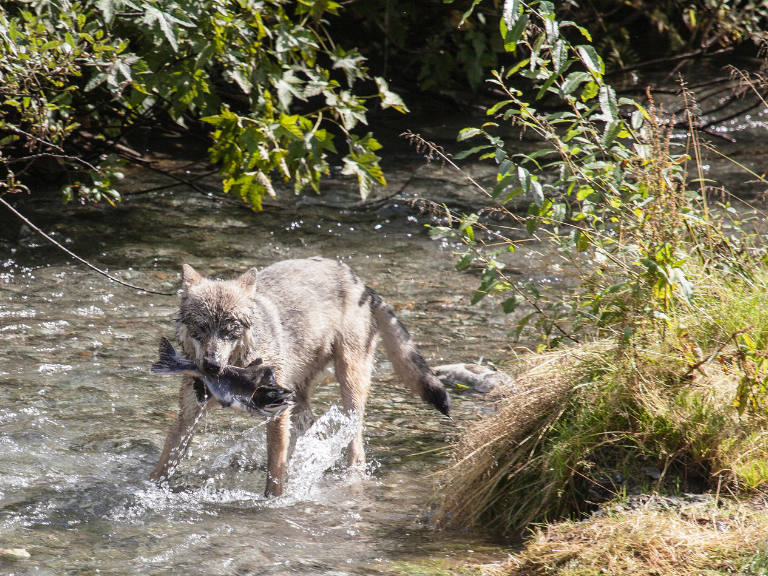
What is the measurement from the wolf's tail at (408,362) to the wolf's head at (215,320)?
45.1 inches

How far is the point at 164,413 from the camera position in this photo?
5305 mm

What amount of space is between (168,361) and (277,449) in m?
0.92

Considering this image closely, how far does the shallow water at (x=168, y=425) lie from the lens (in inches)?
144

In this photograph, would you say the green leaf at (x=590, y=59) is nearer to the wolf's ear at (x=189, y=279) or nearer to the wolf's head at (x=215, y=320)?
the wolf's head at (x=215, y=320)

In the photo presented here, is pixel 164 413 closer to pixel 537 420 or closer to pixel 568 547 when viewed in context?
pixel 537 420

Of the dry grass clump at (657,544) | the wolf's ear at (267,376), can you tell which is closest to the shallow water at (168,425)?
the dry grass clump at (657,544)

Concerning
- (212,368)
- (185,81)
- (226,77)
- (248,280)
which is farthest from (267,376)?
(226,77)

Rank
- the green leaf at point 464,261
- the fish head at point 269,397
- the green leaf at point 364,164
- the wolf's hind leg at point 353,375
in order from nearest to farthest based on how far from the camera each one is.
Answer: the fish head at point 269,397 → the green leaf at point 464,261 → the wolf's hind leg at point 353,375 → the green leaf at point 364,164

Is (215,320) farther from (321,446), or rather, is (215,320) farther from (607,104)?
(607,104)

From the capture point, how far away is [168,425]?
516 cm

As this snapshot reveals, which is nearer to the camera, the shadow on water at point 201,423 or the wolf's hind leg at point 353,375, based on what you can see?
the shadow on water at point 201,423

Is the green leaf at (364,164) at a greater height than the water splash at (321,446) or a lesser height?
greater

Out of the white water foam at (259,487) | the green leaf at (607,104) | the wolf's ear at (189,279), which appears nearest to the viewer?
the green leaf at (607,104)

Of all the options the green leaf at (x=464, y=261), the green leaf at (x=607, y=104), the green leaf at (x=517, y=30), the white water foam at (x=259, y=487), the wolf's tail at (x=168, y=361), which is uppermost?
the green leaf at (x=517, y=30)
